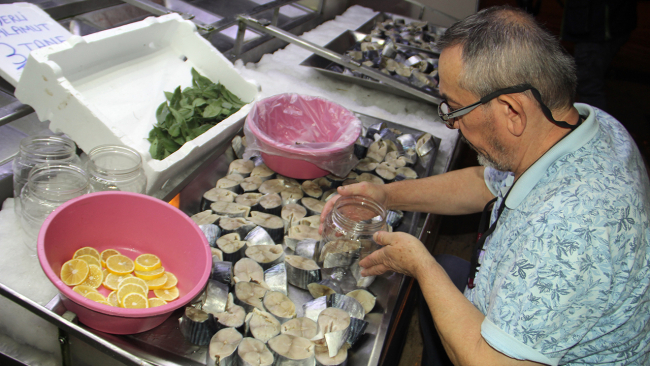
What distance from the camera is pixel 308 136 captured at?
2244 mm

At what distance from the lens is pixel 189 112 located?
2.02 m

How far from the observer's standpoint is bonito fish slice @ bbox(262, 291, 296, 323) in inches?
54.3

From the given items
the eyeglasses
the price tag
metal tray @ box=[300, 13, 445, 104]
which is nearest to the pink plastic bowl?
the price tag

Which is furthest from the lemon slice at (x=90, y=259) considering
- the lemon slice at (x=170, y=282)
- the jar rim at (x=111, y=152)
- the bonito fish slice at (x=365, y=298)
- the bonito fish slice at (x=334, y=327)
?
the bonito fish slice at (x=365, y=298)

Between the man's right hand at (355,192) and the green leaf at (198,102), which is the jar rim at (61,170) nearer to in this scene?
the green leaf at (198,102)

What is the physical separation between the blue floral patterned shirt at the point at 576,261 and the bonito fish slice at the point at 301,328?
50 centimetres

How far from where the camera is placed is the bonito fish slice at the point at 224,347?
46.8 inches

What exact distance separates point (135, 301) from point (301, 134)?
1.22m

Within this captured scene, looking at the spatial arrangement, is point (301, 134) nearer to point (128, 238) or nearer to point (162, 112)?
point (162, 112)

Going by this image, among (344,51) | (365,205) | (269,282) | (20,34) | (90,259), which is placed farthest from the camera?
(344,51)

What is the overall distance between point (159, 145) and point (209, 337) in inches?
36.2

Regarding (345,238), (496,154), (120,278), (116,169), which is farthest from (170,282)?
(496,154)

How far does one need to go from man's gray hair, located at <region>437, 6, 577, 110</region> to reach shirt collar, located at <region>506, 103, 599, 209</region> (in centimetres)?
9

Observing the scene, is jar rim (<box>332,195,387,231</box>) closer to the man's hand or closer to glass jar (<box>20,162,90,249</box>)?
the man's hand
